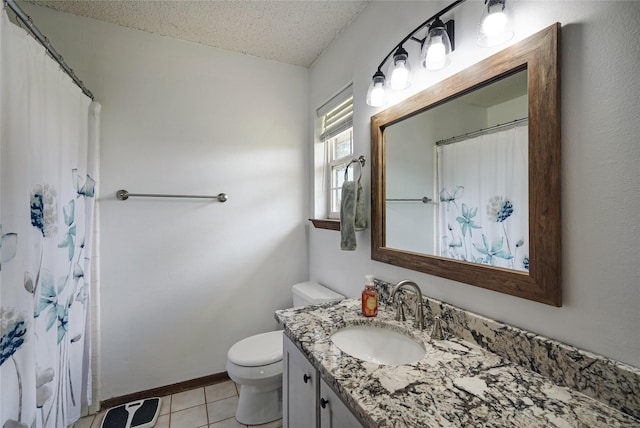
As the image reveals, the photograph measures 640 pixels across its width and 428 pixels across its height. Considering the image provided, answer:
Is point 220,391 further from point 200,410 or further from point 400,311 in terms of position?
point 400,311

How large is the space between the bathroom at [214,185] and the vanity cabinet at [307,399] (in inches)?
22.0

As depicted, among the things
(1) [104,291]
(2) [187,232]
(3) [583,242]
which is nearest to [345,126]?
(2) [187,232]

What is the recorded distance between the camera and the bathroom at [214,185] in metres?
1.46

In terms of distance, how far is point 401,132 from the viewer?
1.32 metres

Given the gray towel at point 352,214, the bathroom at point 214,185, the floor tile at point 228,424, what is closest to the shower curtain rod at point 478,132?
the bathroom at point 214,185

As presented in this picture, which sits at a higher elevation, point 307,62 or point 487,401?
point 307,62

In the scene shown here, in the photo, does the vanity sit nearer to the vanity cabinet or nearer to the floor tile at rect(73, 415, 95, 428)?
the vanity cabinet

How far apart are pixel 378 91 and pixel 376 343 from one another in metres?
1.12

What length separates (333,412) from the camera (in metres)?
0.82

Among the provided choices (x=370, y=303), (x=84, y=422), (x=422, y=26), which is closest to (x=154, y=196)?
(x=84, y=422)

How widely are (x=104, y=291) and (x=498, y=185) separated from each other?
2.15m

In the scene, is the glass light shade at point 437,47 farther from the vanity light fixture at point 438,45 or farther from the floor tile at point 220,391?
the floor tile at point 220,391

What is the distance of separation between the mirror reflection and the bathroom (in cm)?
13

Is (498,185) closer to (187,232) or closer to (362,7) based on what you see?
(362,7)
